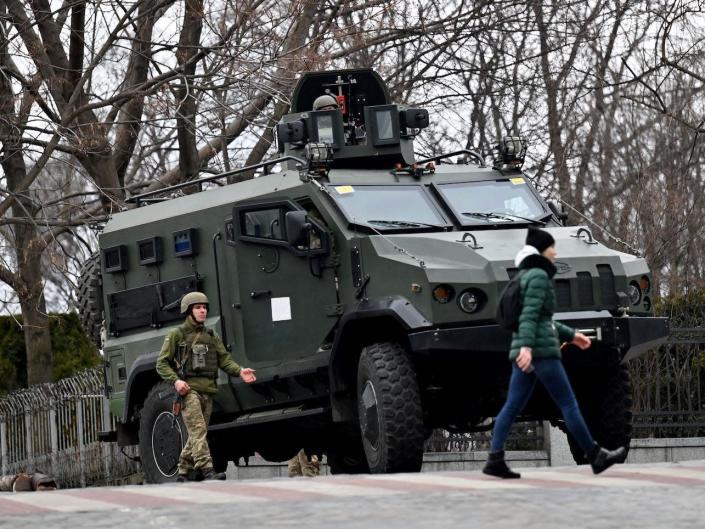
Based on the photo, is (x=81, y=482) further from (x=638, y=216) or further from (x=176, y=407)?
(x=638, y=216)

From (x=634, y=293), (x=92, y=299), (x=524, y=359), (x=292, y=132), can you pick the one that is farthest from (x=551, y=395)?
(x=92, y=299)

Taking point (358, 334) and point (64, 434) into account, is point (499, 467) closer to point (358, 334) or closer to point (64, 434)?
point (358, 334)

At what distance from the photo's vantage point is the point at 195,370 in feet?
46.7

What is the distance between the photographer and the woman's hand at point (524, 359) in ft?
34.6

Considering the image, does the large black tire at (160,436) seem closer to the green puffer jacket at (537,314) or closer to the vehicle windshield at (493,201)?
the vehicle windshield at (493,201)

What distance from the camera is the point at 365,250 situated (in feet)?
43.7

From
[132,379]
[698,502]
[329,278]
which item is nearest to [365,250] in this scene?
[329,278]

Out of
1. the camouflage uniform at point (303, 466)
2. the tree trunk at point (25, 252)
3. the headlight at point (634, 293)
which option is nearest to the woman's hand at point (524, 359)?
the headlight at point (634, 293)

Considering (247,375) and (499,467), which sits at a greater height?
(247,375)

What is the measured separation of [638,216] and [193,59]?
9.08 meters

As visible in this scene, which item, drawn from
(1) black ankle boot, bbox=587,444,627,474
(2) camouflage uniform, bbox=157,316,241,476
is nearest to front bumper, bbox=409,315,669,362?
(1) black ankle boot, bbox=587,444,627,474

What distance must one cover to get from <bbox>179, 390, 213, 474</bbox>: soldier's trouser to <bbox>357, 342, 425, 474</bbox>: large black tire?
1723 mm

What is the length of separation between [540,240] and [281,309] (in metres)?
3.88

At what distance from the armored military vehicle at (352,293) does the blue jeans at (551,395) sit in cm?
161
